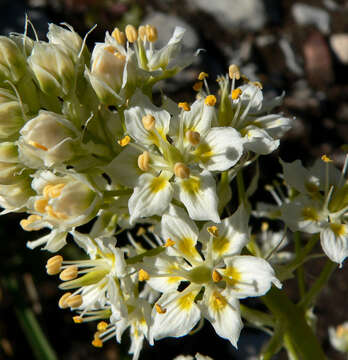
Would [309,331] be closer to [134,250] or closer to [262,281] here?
[262,281]

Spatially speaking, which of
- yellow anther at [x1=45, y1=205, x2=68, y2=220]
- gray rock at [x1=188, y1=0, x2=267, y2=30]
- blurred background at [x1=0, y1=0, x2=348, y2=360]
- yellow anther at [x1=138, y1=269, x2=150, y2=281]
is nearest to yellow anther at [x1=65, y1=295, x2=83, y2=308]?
yellow anther at [x1=138, y1=269, x2=150, y2=281]

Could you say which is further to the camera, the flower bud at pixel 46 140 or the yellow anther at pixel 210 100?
the yellow anther at pixel 210 100

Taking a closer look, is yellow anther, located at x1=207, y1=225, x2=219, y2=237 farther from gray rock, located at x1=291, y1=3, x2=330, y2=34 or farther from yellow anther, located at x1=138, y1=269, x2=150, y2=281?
gray rock, located at x1=291, y1=3, x2=330, y2=34

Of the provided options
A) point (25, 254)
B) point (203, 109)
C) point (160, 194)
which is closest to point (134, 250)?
point (160, 194)

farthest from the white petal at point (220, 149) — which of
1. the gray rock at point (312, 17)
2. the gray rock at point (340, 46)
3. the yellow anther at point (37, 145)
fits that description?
the gray rock at point (312, 17)

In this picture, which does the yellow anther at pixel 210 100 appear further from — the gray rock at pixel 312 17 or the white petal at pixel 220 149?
the gray rock at pixel 312 17

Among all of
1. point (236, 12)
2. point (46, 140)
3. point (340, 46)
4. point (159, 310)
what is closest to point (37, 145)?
point (46, 140)

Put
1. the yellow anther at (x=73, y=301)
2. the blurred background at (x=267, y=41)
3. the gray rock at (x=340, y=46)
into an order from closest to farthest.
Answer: the yellow anther at (x=73, y=301), the blurred background at (x=267, y=41), the gray rock at (x=340, y=46)
